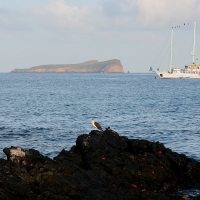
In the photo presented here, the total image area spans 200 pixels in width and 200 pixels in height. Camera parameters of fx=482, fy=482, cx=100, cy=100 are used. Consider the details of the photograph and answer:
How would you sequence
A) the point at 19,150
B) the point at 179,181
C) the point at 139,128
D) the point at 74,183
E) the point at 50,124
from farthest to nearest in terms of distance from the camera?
1. the point at 50,124
2. the point at 139,128
3. the point at 179,181
4. the point at 19,150
5. the point at 74,183

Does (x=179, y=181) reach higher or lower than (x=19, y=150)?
lower

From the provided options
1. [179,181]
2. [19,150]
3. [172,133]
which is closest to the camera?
[19,150]

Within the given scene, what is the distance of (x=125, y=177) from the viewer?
23453mm

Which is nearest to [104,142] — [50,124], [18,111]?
[50,124]

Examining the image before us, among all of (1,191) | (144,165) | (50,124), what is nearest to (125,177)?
(144,165)

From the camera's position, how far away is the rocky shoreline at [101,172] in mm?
19844

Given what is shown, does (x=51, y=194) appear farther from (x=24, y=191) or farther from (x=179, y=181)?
(x=179, y=181)

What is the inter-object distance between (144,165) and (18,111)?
47630mm

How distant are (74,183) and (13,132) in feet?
89.7

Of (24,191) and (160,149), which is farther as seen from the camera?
(160,149)

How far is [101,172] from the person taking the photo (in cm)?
2306

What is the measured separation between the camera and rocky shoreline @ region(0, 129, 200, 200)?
19.8 m

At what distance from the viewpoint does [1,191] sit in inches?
742

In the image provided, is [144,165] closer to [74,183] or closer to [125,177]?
[125,177]
